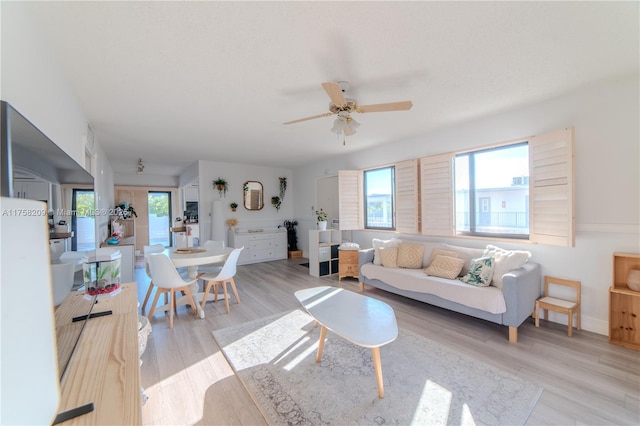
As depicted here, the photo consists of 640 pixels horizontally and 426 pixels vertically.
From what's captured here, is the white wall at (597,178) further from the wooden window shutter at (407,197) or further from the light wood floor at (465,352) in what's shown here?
the wooden window shutter at (407,197)

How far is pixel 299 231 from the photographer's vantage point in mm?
7285

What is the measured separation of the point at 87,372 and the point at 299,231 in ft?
20.8

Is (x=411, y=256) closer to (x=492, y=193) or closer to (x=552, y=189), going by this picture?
(x=492, y=193)

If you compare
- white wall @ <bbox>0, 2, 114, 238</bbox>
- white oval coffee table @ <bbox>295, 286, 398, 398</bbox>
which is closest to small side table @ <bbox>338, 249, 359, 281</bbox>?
white oval coffee table @ <bbox>295, 286, 398, 398</bbox>

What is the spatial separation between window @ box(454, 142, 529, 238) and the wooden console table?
3900 millimetres

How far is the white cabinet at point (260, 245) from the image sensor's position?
6.23 metres

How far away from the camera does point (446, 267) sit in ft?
11.0

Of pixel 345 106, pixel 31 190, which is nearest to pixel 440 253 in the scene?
pixel 345 106

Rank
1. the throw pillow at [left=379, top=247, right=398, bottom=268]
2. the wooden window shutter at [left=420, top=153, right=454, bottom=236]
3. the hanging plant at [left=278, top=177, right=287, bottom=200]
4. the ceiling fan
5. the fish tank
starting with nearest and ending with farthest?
the fish tank, the ceiling fan, the wooden window shutter at [left=420, top=153, right=454, bottom=236], the throw pillow at [left=379, top=247, right=398, bottom=268], the hanging plant at [left=278, top=177, right=287, bottom=200]

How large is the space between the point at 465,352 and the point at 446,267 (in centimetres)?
113

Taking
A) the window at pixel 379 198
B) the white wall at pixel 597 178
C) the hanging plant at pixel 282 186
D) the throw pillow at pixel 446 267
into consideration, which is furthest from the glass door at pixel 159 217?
the white wall at pixel 597 178

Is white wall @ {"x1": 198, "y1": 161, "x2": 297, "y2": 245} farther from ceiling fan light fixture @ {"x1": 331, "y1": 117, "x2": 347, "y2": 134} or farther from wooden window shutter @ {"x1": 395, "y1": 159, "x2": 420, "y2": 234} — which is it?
ceiling fan light fixture @ {"x1": 331, "y1": 117, "x2": 347, "y2": 134}

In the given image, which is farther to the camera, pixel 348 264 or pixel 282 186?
pixel 282 186

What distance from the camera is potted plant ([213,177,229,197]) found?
6.19 meters
